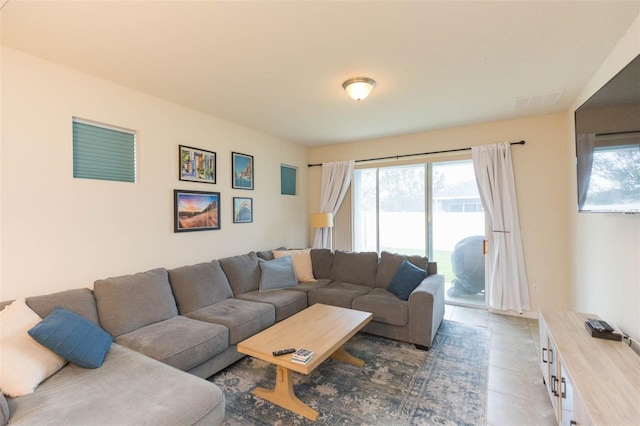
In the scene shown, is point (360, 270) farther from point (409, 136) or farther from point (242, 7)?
point (242, 7)

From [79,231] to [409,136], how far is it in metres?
4.12

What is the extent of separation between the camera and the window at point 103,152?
2445 millimetres

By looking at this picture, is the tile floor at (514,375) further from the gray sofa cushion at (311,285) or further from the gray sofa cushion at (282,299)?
the gray sofa cushion at (282,299)

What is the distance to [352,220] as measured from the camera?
4910mm

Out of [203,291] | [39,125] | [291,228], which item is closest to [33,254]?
[39,125]

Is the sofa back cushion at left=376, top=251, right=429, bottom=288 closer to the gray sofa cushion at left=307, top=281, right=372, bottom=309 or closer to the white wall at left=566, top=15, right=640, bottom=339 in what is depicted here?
the gray sofa cushion at left=307, top=281, right=372, bottom=309

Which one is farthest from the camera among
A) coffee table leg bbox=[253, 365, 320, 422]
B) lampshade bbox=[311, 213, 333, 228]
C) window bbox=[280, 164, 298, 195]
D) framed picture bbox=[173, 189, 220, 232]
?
window bbox=[280, 164, 298, 195]

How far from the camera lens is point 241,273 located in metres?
3.40

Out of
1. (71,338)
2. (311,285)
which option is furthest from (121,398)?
(311,285)

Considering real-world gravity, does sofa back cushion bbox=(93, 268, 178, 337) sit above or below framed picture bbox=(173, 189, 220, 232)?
below

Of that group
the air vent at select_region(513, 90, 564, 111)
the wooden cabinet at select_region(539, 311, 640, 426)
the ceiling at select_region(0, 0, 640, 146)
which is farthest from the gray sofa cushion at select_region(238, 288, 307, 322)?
the air vent at select_region(513, 90, 564, 111)

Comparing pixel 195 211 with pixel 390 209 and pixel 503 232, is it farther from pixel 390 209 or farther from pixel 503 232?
pixel 503 232

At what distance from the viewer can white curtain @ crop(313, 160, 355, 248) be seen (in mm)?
4871

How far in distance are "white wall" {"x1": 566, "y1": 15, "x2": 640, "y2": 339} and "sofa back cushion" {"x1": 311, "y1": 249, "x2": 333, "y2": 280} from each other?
2.78 metres
